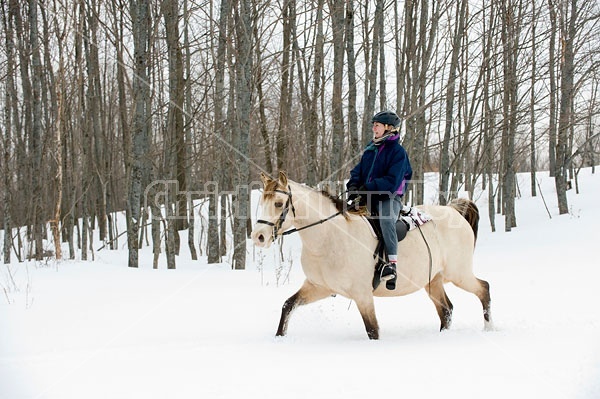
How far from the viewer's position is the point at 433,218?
6.27 m

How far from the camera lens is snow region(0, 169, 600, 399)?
337 centimetres

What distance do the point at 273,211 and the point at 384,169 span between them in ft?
5.32

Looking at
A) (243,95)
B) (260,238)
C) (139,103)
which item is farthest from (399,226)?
(139,103)

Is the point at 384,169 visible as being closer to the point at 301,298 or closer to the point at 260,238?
the point at 301,298

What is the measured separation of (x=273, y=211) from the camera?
4.75 meters

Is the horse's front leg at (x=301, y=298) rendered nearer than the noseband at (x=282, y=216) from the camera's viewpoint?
No

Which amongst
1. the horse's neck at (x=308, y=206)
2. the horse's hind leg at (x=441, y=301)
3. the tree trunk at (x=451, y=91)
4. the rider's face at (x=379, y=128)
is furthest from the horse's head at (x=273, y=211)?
the tree trunk at (x=451, y=91)

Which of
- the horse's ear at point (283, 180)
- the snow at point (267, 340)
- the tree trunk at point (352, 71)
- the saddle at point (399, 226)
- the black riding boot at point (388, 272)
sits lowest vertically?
the snow at point (267, 340)

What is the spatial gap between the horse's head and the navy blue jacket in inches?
42.4

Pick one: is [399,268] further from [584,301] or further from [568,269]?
[568,269]

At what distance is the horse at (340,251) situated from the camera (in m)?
4.86

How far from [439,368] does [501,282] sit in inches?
266

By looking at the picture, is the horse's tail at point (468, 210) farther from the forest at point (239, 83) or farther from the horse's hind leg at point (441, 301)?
the forest at point (239, 83)

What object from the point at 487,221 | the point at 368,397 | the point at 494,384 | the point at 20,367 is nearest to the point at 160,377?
the point at 20,367
